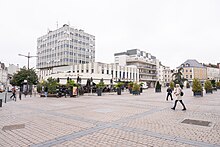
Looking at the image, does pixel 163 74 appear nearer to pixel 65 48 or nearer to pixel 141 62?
pixel 141 62

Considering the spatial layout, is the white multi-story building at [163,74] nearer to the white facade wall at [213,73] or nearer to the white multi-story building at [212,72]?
the white multi-story building at [212,72]

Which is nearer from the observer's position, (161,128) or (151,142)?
(151,142)

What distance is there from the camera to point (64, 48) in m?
69.0

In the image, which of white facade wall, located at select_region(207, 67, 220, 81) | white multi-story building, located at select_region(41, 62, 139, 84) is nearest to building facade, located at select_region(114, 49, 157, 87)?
white multi-story building, located at select_region(41, 62, 139, 84)

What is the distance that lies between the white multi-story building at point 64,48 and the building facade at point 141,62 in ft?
46.7

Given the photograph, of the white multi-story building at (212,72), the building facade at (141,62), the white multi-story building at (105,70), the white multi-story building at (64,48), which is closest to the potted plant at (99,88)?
the white multi-story building at (105,70)

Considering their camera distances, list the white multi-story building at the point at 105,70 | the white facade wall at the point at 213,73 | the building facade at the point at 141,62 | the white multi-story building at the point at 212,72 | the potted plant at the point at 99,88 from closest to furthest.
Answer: the potted plant at the point at 99,88 → the white multi-story building at the point at 105,70 → the building facade at the point at 141,62 → the white multi-story building at the point at 212,72 → the white facade wall at the point at 213,73

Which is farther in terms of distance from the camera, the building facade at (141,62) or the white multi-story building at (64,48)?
the building facade at (141,62)

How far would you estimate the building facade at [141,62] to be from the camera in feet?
256

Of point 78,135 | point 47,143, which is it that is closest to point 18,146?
point 47,143

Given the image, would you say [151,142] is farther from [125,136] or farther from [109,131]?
[109,131]

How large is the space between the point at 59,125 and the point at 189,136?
182 inches

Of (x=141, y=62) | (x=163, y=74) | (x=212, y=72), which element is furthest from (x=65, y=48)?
(x=212, y=72)

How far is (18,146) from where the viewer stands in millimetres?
4473
